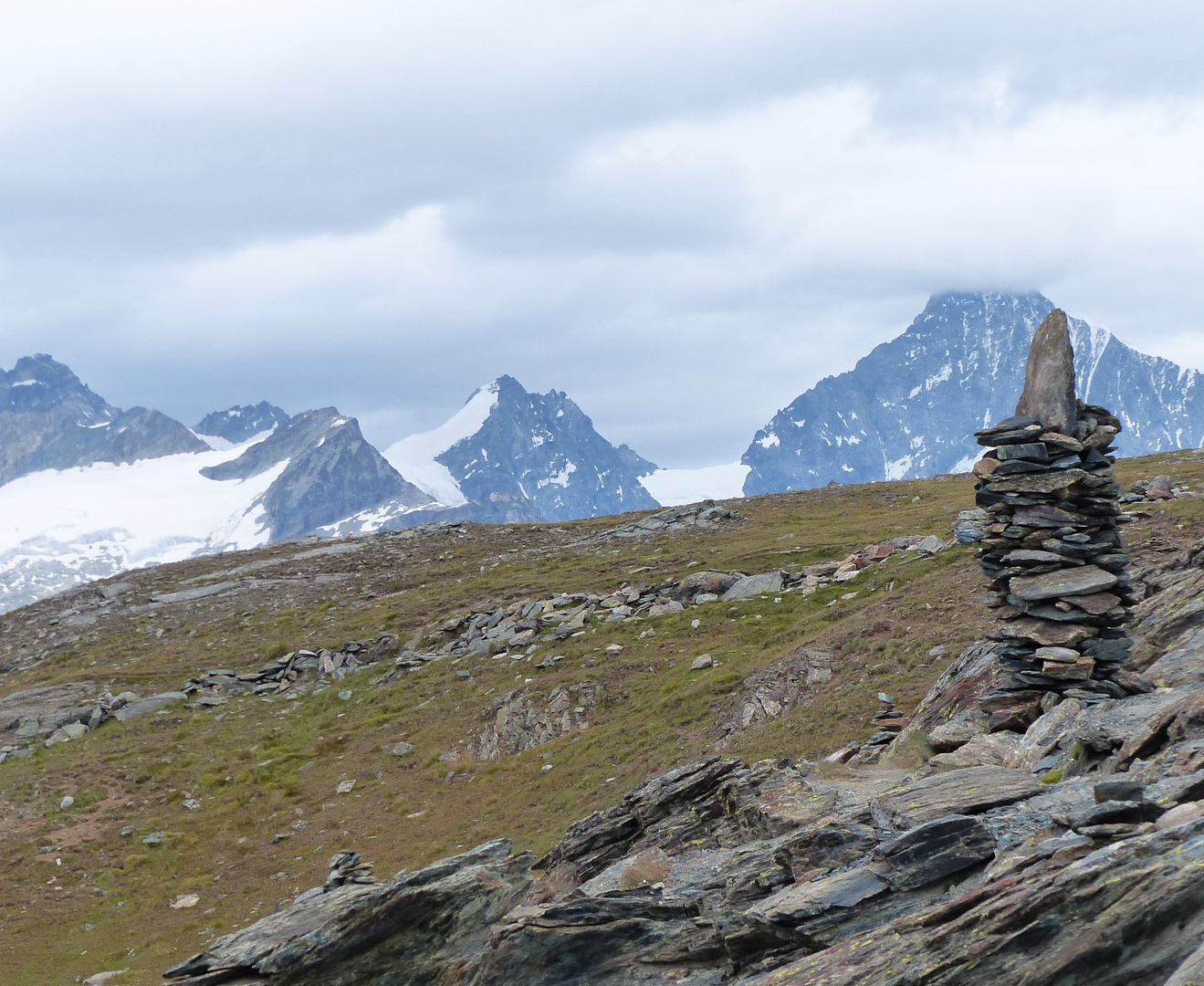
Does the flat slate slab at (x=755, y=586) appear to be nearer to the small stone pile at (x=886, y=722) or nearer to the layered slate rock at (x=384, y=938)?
the small stone pile at (x=886, y=722)

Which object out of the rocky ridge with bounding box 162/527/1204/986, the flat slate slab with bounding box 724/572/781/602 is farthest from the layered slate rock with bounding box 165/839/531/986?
the flat slate slab with bounding box 724/572/781/602

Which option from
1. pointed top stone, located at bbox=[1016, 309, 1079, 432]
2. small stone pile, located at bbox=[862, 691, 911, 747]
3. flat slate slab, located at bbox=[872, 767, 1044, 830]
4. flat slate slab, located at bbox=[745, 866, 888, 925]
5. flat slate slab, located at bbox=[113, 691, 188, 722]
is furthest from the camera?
flat slate slab, located at bbox=[113, 691, 188, 722]

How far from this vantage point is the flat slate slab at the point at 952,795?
51.8ft

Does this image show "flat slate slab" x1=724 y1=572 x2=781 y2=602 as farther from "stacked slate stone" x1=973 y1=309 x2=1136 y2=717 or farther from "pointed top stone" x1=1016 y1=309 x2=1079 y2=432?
"pointed top stone" x1=1016 y1=309 x2=1079 y2=432

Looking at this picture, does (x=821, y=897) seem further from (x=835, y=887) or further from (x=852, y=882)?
(x=852, y=882)

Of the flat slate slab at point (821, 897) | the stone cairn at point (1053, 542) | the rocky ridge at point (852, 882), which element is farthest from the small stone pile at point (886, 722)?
the flat slate slab at point (821, 897)

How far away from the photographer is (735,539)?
76.5 m

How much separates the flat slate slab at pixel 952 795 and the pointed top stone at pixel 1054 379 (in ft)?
30.7

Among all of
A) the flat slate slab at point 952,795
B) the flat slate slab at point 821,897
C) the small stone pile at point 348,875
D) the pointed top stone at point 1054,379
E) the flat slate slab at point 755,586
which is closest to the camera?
the flat slate slab at point 821,897

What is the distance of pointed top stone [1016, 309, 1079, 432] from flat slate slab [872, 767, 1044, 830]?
30.7 feet

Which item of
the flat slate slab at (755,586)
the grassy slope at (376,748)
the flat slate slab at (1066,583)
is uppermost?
the flat slate slab at (1066,583)

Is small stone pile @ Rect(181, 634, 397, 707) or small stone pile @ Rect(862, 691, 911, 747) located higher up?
small stone pile @ Rect(181, 634, 397, 707)

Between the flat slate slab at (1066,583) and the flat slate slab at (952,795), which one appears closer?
the flat slate slab at (952,795)

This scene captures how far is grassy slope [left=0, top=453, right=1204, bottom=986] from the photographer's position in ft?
108
